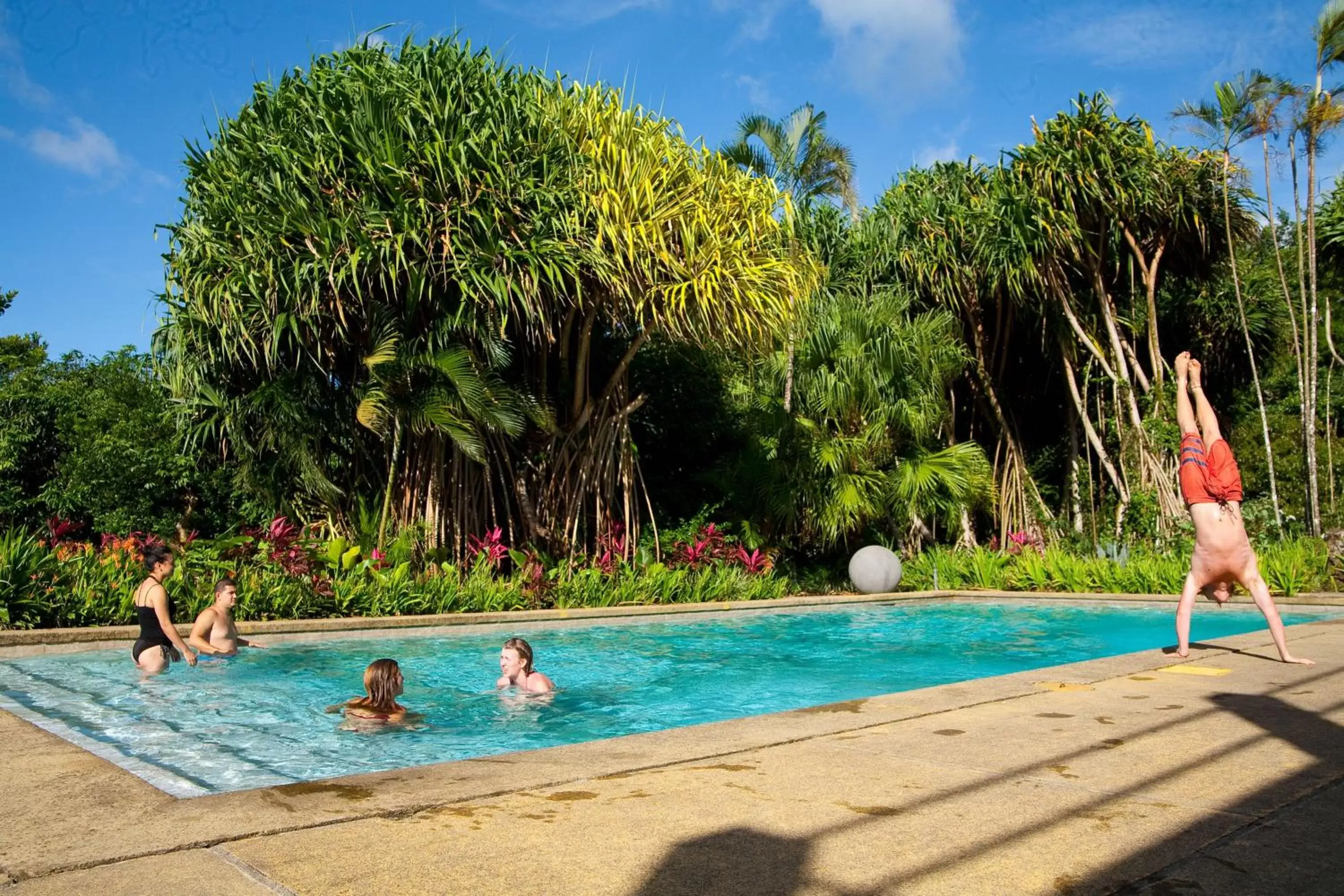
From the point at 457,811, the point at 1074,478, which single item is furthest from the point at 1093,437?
the point at 457,811

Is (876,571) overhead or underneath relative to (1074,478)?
underneath

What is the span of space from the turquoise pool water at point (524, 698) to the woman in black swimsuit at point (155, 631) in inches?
6.5

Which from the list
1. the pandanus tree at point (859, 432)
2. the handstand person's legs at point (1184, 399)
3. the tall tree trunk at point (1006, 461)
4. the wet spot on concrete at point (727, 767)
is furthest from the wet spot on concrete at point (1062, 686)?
the tall tree trunk at point (1006, 461)

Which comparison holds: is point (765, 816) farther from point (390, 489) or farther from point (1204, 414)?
point (390, 489)

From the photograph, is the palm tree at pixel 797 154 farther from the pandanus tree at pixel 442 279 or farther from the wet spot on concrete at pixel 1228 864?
the wet spot on concrete at pixel 1228 864

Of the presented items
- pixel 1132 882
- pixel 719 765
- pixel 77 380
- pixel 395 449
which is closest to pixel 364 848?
pixel 719 765

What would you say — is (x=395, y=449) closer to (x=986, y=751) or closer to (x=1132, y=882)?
(x=986, y=751)

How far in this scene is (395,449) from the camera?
11.7 m

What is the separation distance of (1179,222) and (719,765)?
14.4 m

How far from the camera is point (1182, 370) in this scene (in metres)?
6.42

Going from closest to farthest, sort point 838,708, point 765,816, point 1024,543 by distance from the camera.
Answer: point 765,816 < point 838,708 < point 1024,543

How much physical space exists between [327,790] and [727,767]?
136 centimetres

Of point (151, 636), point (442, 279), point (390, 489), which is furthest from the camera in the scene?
point (390, 489)

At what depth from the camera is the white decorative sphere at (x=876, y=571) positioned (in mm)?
14164
